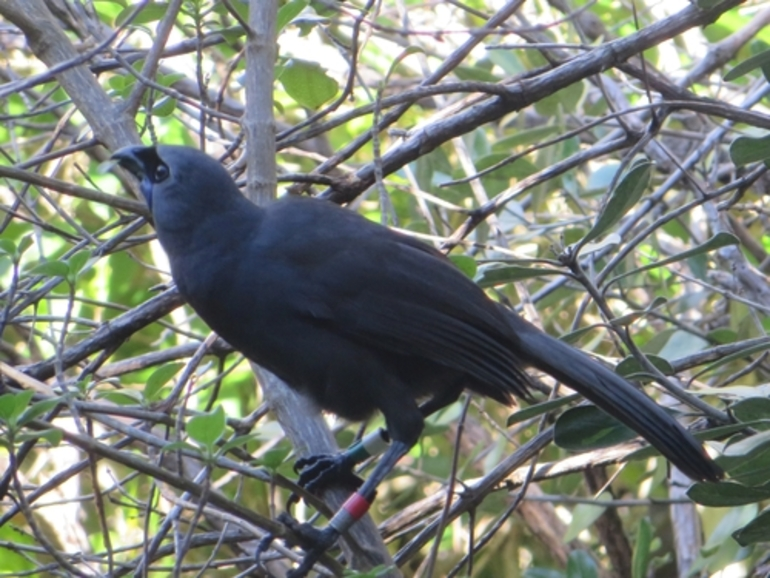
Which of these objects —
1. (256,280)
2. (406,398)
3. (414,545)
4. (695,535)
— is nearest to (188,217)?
(256,280)

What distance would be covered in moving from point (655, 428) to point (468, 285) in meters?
0.68

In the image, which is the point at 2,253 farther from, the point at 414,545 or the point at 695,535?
the point at 695,535

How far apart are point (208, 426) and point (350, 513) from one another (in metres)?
0.76

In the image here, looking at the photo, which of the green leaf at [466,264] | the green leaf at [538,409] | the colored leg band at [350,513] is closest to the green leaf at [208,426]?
the colored leg band at [350,513]

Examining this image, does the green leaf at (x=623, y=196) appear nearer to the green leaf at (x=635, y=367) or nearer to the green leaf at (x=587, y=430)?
the green leaf at (x=635, y=367)

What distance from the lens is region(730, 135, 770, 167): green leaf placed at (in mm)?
2508

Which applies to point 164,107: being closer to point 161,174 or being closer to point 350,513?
point 161,174

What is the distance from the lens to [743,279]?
333 centimetres

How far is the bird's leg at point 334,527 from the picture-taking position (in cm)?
239

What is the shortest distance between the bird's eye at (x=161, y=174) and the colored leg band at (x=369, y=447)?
0.90 metres

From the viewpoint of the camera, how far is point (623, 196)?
2.46 metres

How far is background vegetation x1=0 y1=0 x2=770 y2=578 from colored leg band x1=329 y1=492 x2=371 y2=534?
5cm

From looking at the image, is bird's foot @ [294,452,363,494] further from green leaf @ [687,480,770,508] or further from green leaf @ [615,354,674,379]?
green leaf @ [687,480,770,508]

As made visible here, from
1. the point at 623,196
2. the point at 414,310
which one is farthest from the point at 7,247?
the point at 623,196
